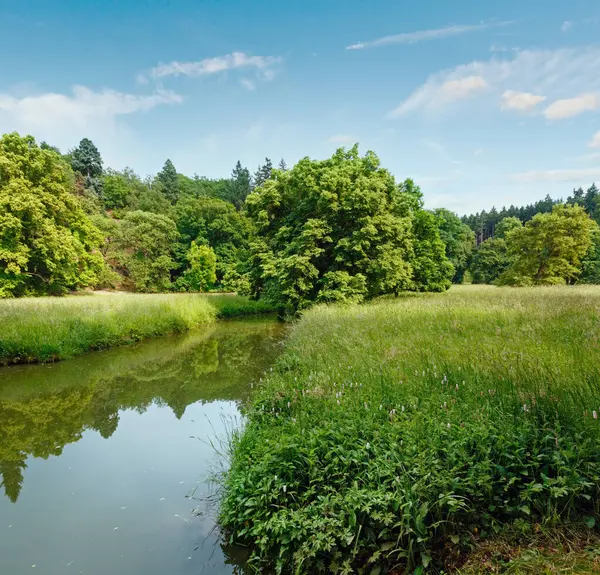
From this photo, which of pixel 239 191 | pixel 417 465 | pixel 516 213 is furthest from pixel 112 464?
pixel 516 213

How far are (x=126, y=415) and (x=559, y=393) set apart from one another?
831 centimetres

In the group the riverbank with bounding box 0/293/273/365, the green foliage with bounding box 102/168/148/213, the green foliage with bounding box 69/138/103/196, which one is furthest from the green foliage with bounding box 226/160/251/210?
the riverbank with bounding box 0/293/273/365

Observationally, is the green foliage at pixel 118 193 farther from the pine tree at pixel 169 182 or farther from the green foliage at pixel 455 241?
the green foliage at pixel 455 241

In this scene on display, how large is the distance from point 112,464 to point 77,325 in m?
9.62

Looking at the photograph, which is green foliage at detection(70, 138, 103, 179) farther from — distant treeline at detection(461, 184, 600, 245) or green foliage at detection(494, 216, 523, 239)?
distant treeline at detection(461, 184, 600, 245)

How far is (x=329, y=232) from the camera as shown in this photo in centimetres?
1955

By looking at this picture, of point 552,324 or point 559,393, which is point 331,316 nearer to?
point 552,324

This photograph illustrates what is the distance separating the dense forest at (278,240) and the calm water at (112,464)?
8.99 m

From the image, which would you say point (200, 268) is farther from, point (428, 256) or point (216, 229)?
point (428, 256)

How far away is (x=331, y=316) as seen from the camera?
486 inches

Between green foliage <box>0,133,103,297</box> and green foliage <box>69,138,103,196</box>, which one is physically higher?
green foliage <box>69,138,103,196</box>

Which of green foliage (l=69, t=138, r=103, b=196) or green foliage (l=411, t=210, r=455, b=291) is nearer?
green foliage (l=411, t=210, r=455, b=291)

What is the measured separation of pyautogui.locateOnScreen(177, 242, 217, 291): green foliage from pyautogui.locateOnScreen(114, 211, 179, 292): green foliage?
3099mm

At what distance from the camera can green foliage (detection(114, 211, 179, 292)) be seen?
4266 centimetres
